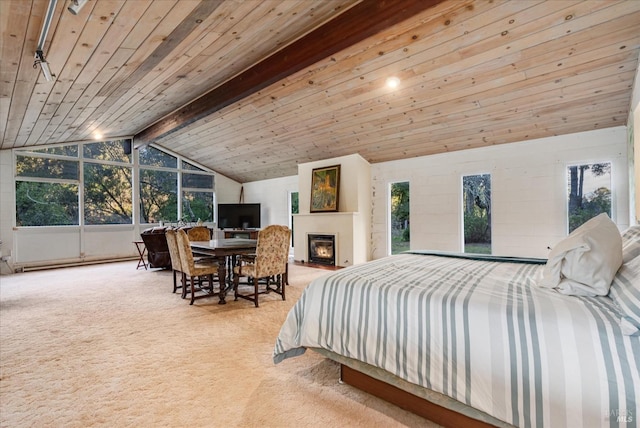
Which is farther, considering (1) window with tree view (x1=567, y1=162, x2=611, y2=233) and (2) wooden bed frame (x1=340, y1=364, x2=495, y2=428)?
(1) window with tree view (x1=567, y1=162, x2=611, y2=233)

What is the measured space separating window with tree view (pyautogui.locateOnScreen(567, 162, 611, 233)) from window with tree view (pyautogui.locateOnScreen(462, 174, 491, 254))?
1.11 meters

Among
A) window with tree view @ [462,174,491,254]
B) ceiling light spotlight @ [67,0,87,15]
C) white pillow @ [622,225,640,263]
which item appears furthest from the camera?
window with tree view @ [462,174,491,254]

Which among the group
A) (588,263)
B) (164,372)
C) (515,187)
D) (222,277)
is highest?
(515,187)

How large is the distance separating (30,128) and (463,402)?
7.02 metres

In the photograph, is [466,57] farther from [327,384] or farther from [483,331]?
[327,384]

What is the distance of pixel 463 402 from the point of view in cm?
133

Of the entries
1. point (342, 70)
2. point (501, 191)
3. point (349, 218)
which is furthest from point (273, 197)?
point (501, 191)

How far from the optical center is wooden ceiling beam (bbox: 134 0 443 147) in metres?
2.83

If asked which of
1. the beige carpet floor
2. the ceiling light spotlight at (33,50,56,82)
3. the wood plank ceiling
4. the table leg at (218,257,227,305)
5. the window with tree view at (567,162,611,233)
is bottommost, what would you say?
the beige carpet floor

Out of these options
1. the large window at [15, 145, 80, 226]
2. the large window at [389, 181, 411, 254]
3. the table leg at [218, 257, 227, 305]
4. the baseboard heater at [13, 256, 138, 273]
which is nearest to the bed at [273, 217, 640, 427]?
the table leg at [218, 257, 227, 305]

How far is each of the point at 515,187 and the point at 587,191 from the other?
902mm

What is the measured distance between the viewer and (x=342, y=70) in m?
4.01

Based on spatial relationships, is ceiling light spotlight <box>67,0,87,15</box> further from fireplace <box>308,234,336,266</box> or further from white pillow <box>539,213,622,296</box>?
fireplace <box>308,234,336,266</box>

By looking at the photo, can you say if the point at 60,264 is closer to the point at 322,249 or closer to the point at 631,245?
the point at 322,249
